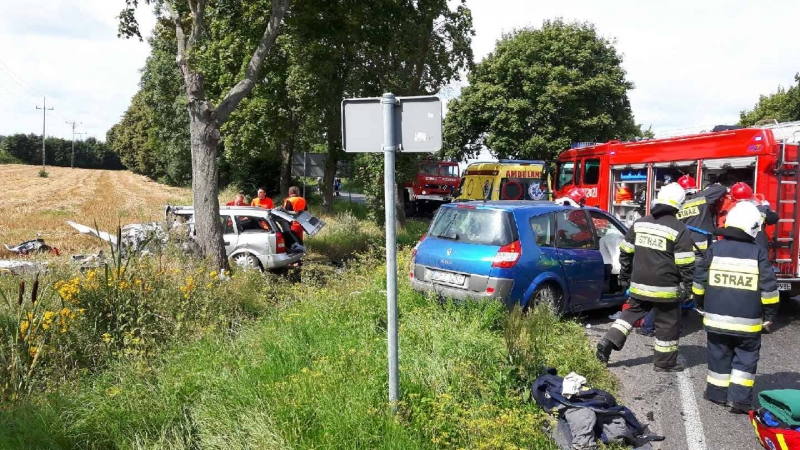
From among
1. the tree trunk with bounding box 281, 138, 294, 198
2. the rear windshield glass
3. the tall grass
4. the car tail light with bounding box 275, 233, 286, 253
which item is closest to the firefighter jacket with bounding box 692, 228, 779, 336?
the tall grass

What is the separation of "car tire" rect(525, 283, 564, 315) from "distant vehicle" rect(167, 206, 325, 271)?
549 centimetres

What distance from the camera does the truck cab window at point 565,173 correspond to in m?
15.7

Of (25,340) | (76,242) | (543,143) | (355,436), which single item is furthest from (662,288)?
(543,143)

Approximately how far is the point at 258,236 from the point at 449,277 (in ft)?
16.8

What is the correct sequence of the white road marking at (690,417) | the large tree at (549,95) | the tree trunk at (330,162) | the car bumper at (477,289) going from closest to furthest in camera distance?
the white road marking at (690,417) < the car bumper at (477,289) < the tree trunk at (330,162) < the large tree at (549,95)

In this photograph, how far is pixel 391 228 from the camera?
379 centimetres

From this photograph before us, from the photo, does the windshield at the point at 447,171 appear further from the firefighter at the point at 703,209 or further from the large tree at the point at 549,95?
the firefighter at the point at 703,209

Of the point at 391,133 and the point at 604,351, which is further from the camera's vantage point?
the point at 604,351

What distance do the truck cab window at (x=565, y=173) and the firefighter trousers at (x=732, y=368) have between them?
11.1 m

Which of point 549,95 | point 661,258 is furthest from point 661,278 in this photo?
point 549,95

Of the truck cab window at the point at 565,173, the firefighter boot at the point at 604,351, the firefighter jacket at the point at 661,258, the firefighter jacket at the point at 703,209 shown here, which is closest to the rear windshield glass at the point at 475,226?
the firefighter jacket at the point at 661,258

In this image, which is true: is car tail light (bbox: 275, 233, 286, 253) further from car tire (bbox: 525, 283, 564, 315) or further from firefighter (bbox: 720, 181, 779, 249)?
firefighter (bbox: 720, 181, 779, 249)

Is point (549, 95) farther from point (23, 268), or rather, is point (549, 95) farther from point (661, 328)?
point (23, 268)

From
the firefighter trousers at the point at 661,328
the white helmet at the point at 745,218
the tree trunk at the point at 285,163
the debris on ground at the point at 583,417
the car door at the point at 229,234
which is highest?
the tree trunk at the point at 285,163
